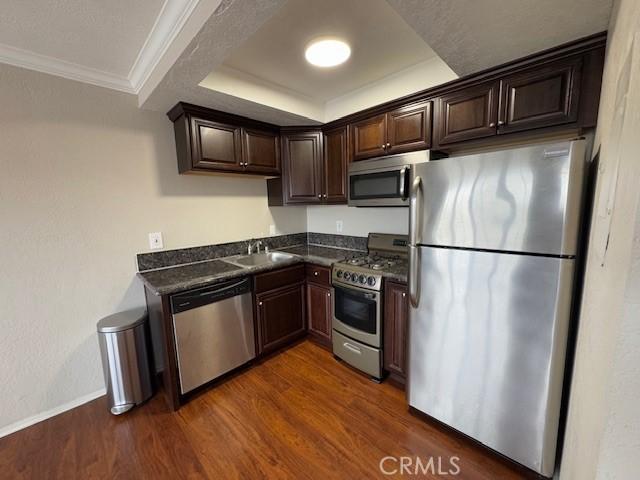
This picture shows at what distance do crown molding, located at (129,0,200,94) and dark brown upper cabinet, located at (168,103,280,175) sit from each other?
28cm

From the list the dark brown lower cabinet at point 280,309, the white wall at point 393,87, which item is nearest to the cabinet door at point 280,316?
the dark brown lower cabinet at point 280,309

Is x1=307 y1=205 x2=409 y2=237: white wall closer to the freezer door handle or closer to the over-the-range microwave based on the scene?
the over-the-range microwave

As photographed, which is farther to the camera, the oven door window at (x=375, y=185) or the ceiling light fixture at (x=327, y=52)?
the oven door window at (x=375, y=185)

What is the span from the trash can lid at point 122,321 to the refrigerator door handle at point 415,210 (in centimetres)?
199

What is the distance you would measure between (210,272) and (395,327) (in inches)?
58.8

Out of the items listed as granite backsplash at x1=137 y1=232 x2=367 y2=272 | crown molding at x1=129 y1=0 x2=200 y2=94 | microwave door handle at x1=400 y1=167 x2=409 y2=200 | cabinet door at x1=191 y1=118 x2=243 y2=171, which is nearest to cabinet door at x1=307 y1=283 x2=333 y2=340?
granite backsplash at x1=137 y1=232 x2=367 y2=272

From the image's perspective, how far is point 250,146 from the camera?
239 cm

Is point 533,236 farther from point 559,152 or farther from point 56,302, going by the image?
point 56,302

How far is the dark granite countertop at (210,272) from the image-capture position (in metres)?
1.79

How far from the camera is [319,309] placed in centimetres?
253

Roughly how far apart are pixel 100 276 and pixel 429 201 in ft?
7.80

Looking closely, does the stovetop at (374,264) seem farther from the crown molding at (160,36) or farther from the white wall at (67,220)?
the crown molding at (160,36)

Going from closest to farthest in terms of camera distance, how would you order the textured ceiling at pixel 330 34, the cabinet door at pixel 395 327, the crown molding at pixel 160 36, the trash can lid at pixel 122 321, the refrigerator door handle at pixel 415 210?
the crown molding at pixel 160 36
the textured ceiling at pixel 330 34
the refrigerator door handle at pixel 415 210
the trash can lid at pixel 122 321
the cabinet door at pixel 395 327

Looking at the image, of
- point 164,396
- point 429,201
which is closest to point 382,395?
point 429,201
